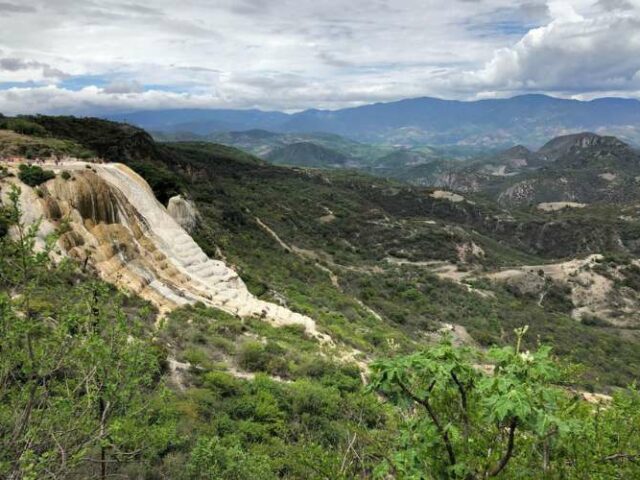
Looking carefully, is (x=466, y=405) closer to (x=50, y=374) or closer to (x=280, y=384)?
(x=50, y=374)

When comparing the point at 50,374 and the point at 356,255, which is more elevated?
the point at 50,374

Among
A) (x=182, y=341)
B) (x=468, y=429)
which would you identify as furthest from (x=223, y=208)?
(x=468, y=429)

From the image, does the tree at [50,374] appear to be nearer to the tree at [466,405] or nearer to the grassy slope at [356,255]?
the tree at [466,405]

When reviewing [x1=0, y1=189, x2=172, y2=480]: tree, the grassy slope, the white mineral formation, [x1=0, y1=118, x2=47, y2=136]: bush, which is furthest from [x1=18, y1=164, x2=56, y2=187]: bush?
[x1=0, y1=118, x2=47, y2=136]: bush

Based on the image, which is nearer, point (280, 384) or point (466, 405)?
point (466, 405)

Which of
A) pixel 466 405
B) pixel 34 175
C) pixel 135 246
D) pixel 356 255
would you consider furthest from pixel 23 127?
pixel 466 405

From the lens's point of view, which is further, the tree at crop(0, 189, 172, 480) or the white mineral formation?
the white mineral formation

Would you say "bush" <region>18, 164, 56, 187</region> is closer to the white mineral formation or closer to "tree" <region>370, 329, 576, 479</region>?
the white mineral formation
